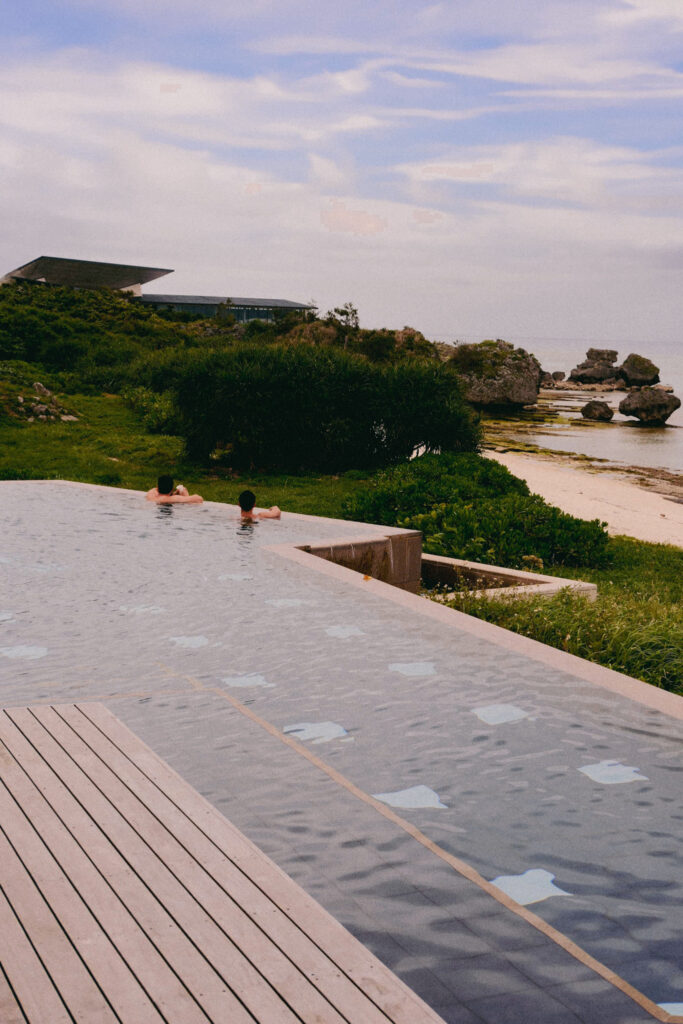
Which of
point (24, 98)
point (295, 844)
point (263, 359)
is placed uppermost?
point (24, 98)

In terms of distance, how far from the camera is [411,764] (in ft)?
15.2

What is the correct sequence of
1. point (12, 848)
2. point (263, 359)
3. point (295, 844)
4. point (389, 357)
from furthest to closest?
1. point (389, 357)
2. point (263, 359)
3. point (295, 844)
4. point (12, 848)

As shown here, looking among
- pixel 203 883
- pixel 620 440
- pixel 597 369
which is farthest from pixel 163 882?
pixel 597 369

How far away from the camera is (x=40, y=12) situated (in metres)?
13.1

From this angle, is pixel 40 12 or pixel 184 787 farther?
pixel 40 12

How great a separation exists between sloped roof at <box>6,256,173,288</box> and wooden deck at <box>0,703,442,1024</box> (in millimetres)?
83051

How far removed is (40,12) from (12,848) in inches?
530

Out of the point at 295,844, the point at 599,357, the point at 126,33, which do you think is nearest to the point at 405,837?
the point at 295,844

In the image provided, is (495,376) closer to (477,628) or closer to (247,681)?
(477,628)

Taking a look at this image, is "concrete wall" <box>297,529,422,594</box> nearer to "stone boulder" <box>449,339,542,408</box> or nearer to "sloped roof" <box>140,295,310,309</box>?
"stone boulder" <box>449,339,542,408</box>

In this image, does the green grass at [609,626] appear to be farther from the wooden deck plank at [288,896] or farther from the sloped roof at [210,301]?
the sloped roof at [210,301]

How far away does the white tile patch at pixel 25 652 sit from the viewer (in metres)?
6.16

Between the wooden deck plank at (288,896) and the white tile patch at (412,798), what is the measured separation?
2.75ft

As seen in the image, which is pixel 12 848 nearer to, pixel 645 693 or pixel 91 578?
pixel 645 693
